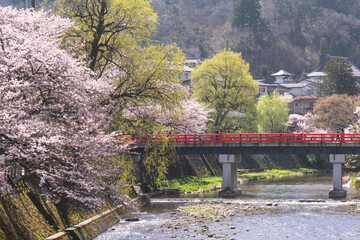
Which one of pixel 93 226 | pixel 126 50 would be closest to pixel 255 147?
pixel 126 50

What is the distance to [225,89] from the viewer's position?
69438mm

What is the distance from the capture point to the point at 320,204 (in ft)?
151

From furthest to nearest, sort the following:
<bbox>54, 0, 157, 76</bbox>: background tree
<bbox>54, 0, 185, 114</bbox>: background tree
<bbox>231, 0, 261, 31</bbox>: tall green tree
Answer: <bbox>231, 0, 261, 31</bbox>: tall green tree
<bbox>54, 0, 157, 76</bbox>: background tree
<bbox>54, 0, 185, 114</bbox>: background tree

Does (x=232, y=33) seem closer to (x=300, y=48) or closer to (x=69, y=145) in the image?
(x=300, y=48)

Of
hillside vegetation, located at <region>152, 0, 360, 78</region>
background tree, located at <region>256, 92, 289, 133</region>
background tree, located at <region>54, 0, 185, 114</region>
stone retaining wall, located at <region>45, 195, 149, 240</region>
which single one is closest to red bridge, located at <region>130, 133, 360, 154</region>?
stone retaining wall, located at <region>45, 195, 149, 240</region>

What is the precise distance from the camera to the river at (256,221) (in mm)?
29969

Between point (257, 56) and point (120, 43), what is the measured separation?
5438 inches

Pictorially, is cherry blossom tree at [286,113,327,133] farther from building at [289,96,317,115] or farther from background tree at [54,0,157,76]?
background tree at [54,0,157,76]

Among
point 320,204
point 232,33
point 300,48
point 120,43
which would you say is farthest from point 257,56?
point 120,43

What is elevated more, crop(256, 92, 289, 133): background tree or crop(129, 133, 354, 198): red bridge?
crop(256, 92, 289, 133): background tree

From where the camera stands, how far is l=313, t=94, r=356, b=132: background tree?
88.8 m

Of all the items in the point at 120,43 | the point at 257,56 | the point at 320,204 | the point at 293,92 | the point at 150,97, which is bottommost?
the point at 320,204

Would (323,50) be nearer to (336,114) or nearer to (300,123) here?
(300,123)

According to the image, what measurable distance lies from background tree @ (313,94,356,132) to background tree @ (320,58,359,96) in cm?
1414
